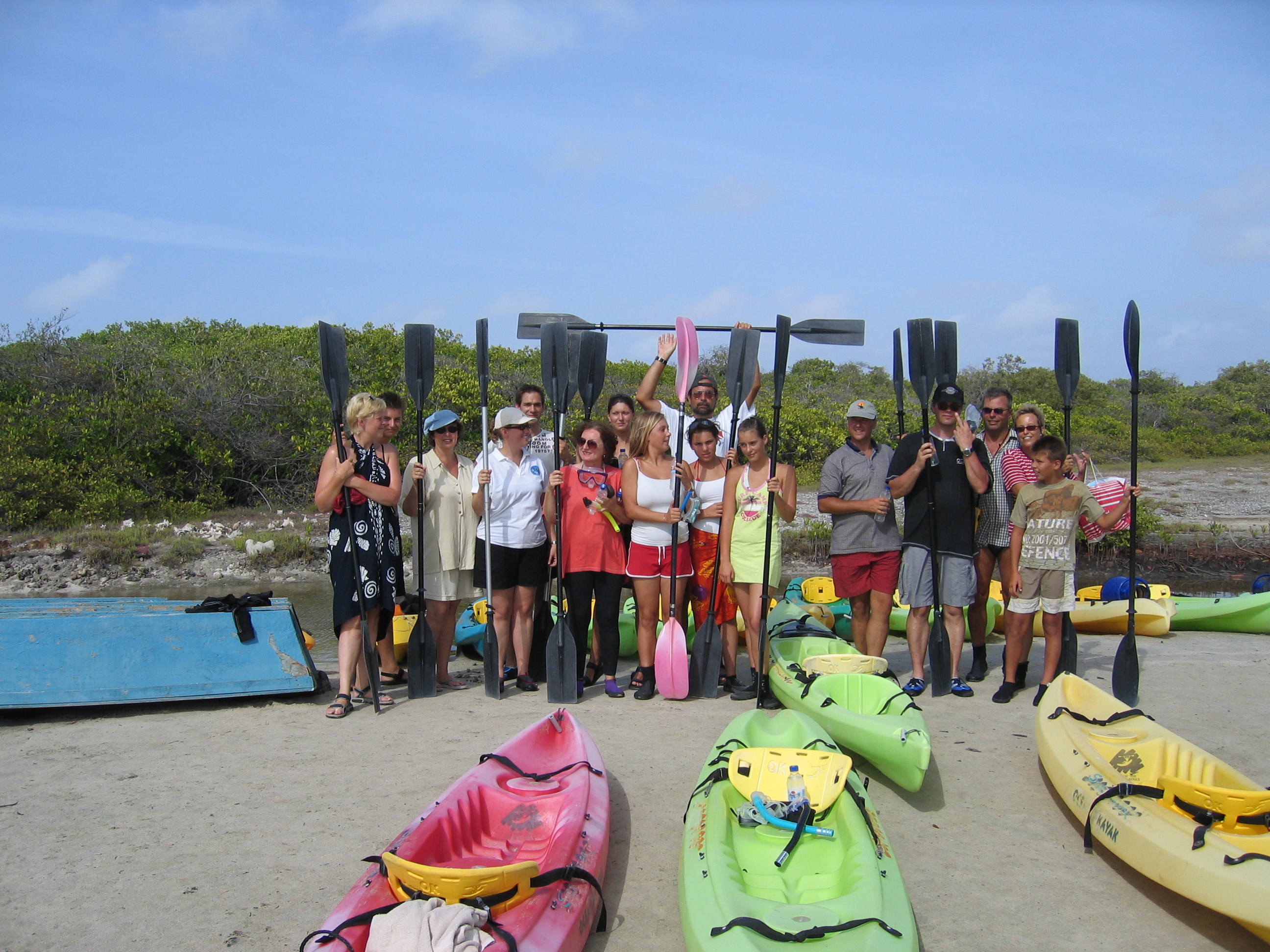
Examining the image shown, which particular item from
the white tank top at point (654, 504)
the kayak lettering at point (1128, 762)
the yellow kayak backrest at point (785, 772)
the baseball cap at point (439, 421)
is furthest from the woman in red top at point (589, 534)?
the kayak lettering at point (1128, 762)

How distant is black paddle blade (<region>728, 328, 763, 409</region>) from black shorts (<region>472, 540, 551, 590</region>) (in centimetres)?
159

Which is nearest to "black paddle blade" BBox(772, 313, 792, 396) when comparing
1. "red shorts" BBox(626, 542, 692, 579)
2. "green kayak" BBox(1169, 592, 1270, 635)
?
"red shorts" BBox(626, 542, 692, 579)

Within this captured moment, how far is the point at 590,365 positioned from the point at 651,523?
1350 mm

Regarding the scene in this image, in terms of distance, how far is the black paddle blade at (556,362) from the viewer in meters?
5.61

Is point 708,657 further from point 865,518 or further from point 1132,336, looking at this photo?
point 1132,336

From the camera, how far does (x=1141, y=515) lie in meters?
13.6

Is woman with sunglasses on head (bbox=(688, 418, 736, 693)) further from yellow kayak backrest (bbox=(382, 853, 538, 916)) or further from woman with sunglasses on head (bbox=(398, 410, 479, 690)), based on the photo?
yellow kayak backrest (bbox=(382, 853, 538, 916))

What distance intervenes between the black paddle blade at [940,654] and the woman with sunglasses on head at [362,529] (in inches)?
128

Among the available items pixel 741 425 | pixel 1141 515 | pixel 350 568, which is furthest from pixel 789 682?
pixel 1141 515

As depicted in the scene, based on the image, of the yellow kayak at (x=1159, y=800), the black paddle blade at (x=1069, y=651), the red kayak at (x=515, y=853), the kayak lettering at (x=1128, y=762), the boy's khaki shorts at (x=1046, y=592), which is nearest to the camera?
the red kayak at (x=515, y=853)

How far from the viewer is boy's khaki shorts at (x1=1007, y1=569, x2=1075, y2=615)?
5000 mm

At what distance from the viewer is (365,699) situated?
5.38 m

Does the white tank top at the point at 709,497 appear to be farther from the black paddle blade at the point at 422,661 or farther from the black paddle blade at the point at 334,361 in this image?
the black paddle blade at the point at 334,361

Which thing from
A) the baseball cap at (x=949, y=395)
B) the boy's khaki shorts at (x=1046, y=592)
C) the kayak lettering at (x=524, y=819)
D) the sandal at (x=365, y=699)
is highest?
the baseball cap at (x=949, y=395)
